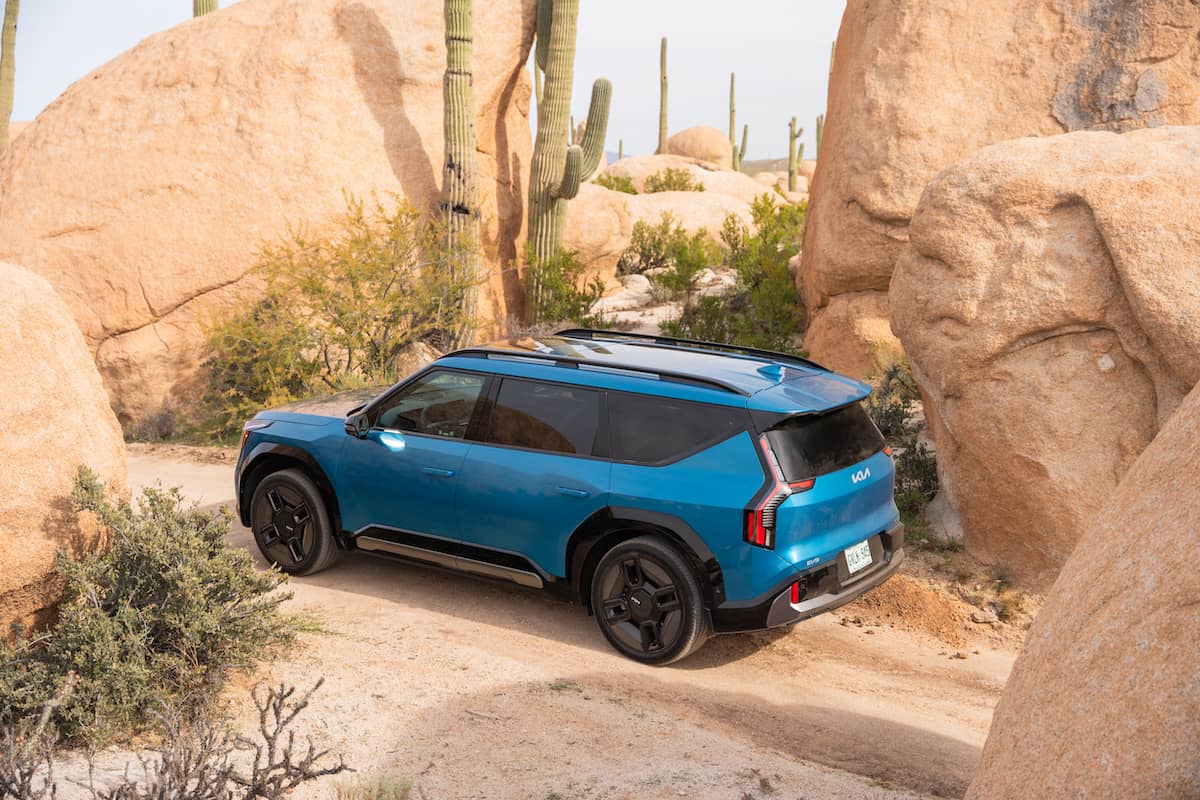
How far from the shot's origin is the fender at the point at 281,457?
23.9 ft

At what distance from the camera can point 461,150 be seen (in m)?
14.2

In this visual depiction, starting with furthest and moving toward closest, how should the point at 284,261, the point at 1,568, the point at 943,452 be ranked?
1. the point at 284,261
2. the point at 943,452
3. the point at 1,568

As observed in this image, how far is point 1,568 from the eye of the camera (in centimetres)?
509

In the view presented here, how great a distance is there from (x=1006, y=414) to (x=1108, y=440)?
666 mm

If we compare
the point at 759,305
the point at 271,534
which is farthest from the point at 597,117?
the point at 271,534

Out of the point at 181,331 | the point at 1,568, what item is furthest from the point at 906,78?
the point at 1,568

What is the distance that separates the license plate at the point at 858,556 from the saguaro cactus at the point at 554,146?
32.2 ft

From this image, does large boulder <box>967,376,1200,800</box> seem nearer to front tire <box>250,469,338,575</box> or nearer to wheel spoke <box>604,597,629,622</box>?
wheel spoke <box>604,597,629,622</box>

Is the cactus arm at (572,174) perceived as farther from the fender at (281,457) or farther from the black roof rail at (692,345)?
the fender at (281,457)

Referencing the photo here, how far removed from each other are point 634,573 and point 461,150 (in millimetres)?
9231

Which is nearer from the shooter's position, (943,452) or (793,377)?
(793,377)

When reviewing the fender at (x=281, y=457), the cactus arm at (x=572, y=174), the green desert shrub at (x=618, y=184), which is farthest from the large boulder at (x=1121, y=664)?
the green desert shrub at (x=618, y=184)

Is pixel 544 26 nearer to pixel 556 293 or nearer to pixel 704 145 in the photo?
pixel 556 293

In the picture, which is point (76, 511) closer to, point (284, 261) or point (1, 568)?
point (1, 568)
